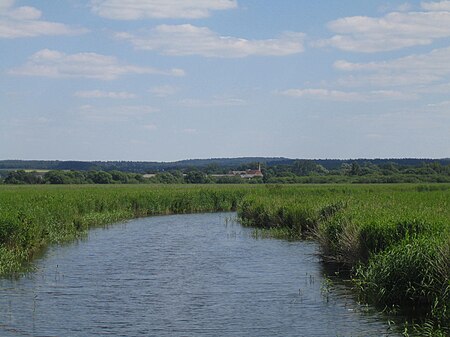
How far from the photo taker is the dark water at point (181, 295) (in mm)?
15797

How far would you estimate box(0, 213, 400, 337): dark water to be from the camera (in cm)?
1580

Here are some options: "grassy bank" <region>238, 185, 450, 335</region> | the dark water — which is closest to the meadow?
"grassy bank" <region>238, 185, 450, 335</region>

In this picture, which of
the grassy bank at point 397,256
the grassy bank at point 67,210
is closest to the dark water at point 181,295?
the grassy bank at point 397,256

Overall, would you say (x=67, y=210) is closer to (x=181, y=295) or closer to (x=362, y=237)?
(x=181, y=295)

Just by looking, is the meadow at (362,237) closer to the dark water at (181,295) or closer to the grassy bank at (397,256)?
the grassy bank at (397,256)

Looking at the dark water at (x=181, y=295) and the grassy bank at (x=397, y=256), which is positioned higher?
the grassy bank at (x=397, y=256)

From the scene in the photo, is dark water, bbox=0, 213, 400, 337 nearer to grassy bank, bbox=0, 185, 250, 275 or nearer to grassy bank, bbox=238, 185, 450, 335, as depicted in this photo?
grassy bank, bbox=238, 185, 450, 335

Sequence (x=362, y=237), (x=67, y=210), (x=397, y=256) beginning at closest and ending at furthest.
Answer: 1. (x=397, y=256)
2. (x=362, y=237)
3. (x=67, y=210)

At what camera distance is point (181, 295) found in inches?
770

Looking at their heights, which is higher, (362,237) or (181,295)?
(362,237)

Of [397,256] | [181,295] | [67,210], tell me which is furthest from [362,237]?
[67,210]

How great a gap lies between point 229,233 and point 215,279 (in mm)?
15994

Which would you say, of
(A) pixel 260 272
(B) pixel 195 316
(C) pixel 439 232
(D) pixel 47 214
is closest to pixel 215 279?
(A) pixel 260 272

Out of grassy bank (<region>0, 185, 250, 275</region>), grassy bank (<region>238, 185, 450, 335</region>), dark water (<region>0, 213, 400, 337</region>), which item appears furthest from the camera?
grassy bank (<region>0, 185, 250, 275</region>)
